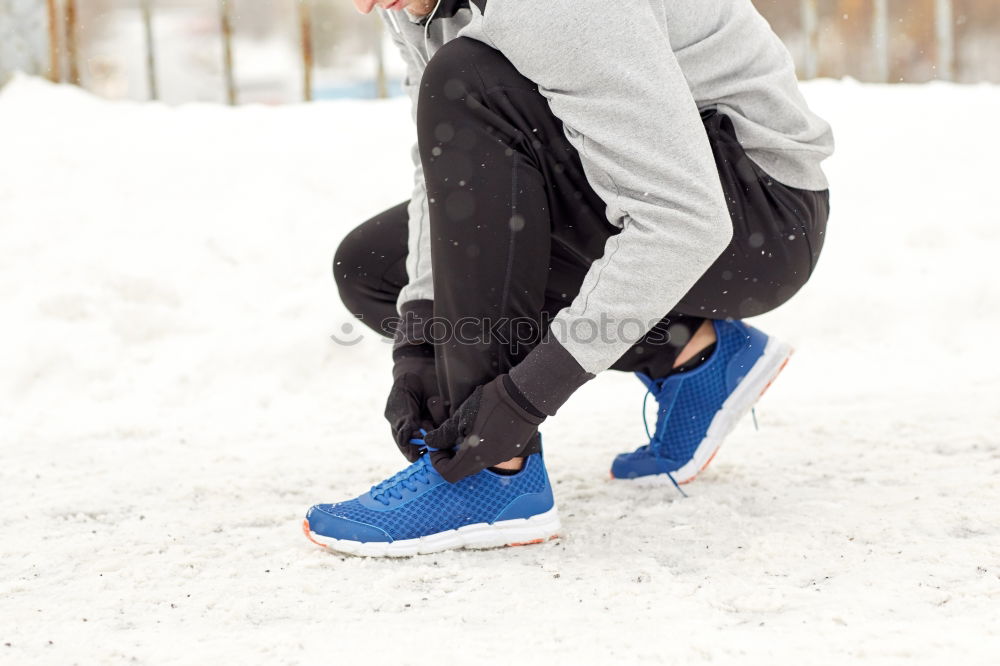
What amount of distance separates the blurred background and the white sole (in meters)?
3.07

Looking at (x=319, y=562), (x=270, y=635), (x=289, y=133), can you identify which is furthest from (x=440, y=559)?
(x=289, y=133)

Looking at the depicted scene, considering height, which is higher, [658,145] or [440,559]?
[658,145]

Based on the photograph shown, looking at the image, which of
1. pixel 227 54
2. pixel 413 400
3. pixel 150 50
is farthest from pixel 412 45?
pixel 150 50

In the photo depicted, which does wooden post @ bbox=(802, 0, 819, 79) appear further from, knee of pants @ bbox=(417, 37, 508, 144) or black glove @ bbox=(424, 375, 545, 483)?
black glove @ bbox=(424, 375, 545, 483)

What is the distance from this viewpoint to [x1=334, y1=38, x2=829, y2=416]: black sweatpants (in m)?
1.07

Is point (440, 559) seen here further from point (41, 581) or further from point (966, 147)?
point (966, 147)

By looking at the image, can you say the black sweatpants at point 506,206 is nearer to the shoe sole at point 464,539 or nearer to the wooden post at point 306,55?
the shoe sole at point 464,539

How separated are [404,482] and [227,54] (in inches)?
134

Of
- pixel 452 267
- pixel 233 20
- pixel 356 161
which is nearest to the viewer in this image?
pixel 452 267

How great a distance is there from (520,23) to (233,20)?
3.68 m

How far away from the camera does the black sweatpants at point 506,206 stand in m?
1.07

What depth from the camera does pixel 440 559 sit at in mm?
1116

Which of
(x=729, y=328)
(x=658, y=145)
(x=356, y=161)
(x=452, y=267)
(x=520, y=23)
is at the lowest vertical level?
(x=356, y=161)

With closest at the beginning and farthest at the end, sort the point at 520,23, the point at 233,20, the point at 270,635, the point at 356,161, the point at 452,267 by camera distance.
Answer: the point at 270,635
the point at 520,23
the point at 452,267
the point at 356,161
the point at 233,20
